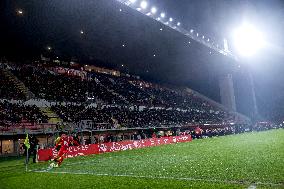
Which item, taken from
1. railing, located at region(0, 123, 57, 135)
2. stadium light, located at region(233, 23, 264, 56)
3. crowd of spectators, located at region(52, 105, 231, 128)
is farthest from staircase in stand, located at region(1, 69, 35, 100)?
stadium light, located at region(233, 23, 264, 56)

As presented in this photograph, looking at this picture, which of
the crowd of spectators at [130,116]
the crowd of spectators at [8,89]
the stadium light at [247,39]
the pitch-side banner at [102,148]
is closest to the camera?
the pitch-side banner at [102,148]

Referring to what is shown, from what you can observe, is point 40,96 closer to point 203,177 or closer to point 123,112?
point 123,112

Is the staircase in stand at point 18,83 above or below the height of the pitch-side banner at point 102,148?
above

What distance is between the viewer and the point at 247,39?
51.7 metres

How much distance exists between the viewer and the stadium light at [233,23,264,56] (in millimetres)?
50250

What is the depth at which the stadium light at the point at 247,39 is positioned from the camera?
50.2 m

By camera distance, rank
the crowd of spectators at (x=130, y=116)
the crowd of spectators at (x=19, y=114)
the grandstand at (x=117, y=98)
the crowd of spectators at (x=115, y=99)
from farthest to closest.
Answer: the crowd of spectators at (x=115, y=99)
the crowd of spectators at (x=130, y=116)
the crowd of spectators at (x=19, y=114)
the grandstand at (x=117, y=98)

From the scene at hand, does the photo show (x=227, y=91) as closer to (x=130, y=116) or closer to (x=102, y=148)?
(x=130, y=116)

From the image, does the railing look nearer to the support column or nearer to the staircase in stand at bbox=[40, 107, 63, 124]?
the staircase in stand at bbox=[40, 107, 63, 124]

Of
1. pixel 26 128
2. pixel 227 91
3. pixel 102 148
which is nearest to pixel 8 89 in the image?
pixel 26 128

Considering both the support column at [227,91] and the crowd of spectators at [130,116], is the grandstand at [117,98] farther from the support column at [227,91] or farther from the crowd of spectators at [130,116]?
the support column at [227,91]

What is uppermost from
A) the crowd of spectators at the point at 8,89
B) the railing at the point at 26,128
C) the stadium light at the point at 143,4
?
the stadium light at the point at 143,4

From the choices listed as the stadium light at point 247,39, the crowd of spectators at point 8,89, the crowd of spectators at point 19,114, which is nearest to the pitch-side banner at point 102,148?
the crowd of spectators at point 19,114

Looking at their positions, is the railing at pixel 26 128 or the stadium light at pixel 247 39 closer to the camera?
the railing at pixel 26 128
